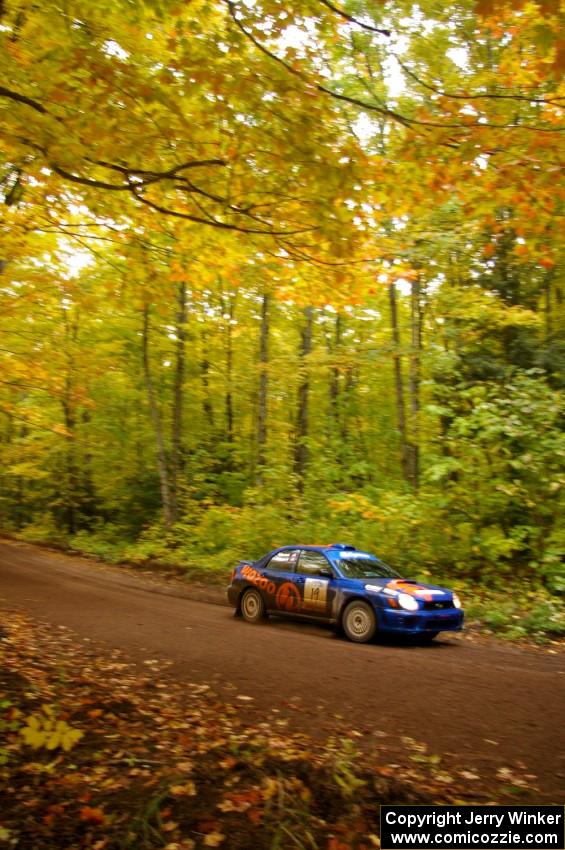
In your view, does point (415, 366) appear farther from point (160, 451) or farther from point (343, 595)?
point (343, 595)

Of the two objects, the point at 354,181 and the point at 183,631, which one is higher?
the point at 354,181

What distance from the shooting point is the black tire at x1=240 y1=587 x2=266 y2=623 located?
36.1ft

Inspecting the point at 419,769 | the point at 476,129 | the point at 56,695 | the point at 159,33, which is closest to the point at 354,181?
the point at 476,129

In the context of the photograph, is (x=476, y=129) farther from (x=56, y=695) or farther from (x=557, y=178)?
(x=56, y=695)

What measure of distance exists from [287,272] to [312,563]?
5.18 meters

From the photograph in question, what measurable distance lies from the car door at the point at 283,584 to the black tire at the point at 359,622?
106 cm

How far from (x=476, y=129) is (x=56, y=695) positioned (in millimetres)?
6309

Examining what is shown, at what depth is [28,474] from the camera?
24.3 metres

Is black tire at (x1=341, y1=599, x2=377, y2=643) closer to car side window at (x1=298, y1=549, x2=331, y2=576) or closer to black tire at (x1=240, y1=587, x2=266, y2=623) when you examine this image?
car side window at (x1=298, y1=549, x2=331, y2=576)

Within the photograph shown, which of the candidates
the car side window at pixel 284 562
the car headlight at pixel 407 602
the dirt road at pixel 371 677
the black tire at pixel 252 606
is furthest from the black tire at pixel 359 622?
the black tire at pixel 252 606

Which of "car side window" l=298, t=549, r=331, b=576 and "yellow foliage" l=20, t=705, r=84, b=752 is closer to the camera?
"yellow foliage" l=20, t=705, r=84, b=752

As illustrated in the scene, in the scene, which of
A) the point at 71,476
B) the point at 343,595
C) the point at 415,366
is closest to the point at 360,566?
the point at 343,595

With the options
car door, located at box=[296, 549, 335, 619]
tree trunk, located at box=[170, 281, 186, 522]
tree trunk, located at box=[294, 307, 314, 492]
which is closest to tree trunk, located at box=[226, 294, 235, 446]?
tree trunk, located at box=[170, 281, 186, 522]

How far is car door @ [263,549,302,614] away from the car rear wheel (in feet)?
0.60
